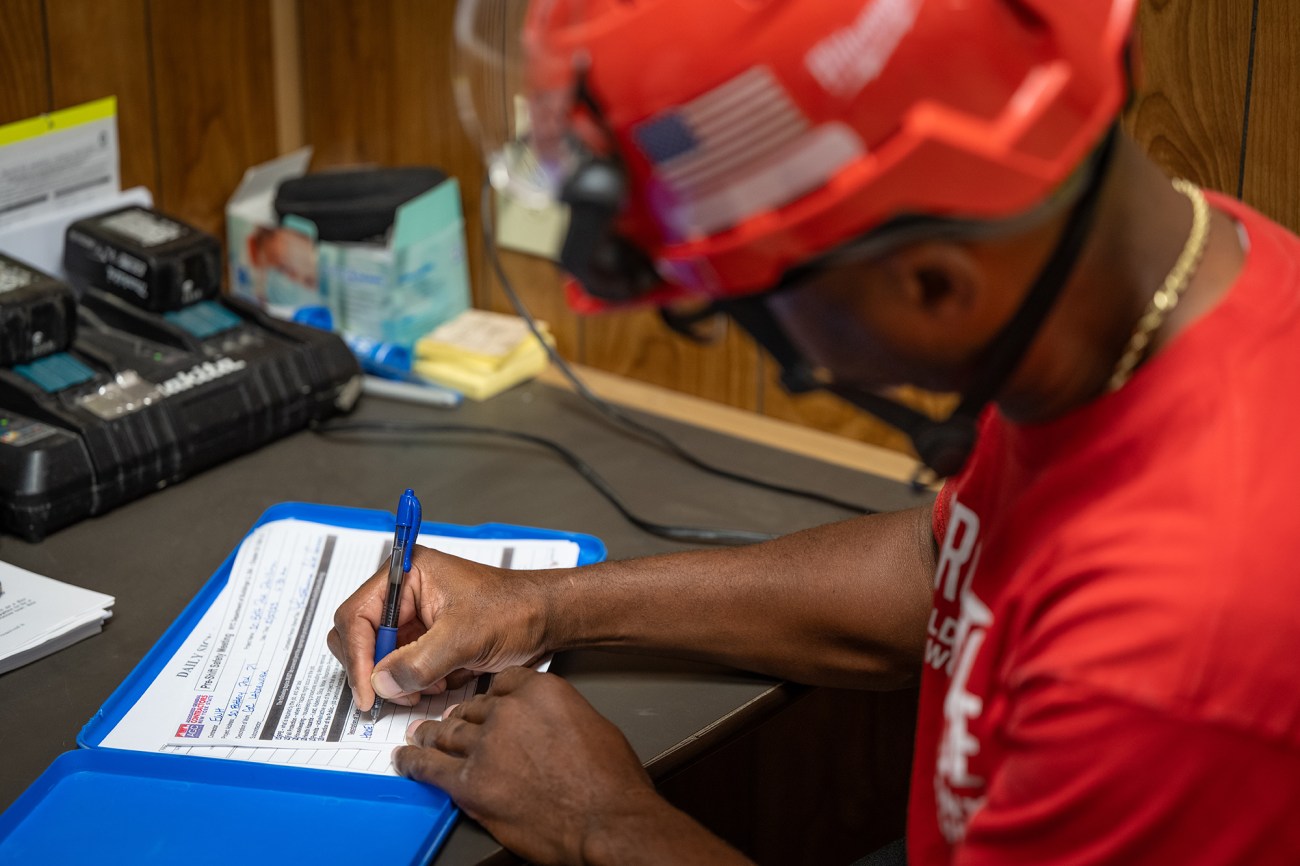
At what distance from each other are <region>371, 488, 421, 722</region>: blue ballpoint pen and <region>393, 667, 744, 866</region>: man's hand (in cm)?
7

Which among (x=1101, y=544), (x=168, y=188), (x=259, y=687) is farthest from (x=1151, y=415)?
(x=168, y=188)

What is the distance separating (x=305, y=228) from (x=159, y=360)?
280mm

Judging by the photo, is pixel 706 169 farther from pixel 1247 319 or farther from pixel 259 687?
pixel 259 687

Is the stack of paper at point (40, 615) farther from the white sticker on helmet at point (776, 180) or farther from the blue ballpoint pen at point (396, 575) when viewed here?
the white sticker on helmet at point (776, 180)

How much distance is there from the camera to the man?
0.58m

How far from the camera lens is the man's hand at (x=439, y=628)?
955 millimetres

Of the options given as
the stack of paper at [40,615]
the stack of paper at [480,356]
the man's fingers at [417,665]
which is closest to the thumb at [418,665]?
the man's fingers at [417,665]

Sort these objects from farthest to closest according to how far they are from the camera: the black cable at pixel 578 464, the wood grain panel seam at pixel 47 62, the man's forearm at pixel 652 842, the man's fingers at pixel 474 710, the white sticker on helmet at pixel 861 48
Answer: the wood grain panel seam at pixel 47 62
the black cable at pixel 578 464
the man's fingers at pixel 474 710
the man's forearm at pixel 652 842
the white sticker on helmet at pixel 861 48

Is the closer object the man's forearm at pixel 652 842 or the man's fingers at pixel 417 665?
the man's forearm at pixel 652 842

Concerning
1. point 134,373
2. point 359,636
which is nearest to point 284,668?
Answer: point 359,636

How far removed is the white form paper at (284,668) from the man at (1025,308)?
1.39 feet

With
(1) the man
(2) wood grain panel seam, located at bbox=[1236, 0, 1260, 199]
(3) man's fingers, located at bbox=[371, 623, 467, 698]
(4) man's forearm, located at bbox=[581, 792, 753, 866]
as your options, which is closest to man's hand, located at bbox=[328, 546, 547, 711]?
(3) man's fingers, located at bbox=[371, 623, 467, 698]

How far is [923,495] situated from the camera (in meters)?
1.30

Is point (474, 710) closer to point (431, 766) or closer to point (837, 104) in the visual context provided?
point (431, 766)
